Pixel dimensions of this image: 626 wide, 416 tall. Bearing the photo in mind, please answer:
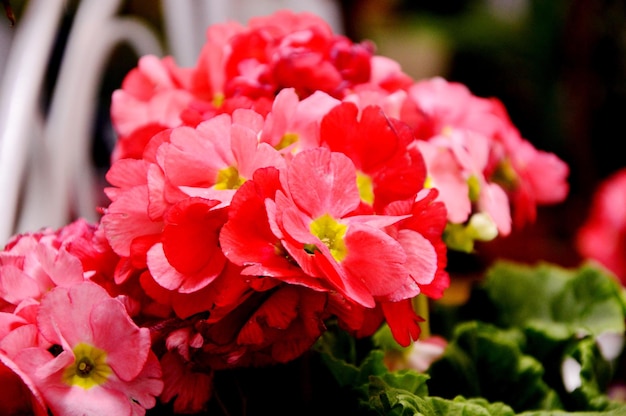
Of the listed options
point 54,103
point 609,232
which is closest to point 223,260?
point 54,103

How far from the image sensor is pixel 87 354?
327 millimetres

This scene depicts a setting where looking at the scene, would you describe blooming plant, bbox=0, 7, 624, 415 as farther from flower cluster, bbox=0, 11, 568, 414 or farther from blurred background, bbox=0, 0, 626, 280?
blurred background, bbox=0, 0, 626, 280

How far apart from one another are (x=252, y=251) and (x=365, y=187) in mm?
86

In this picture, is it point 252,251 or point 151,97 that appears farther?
point 151,97

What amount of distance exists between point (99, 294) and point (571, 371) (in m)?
0.38

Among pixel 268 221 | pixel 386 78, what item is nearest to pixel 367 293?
pixel 268 221

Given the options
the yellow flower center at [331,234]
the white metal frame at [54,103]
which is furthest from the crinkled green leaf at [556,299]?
the white metal frame at [54,103]

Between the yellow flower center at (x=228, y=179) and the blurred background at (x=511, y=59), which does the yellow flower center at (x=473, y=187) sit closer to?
the yellow flower center at (x=228, y=179)

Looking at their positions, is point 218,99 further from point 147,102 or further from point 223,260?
point 223,260

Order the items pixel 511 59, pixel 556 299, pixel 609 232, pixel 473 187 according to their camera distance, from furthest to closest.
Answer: pixel 511 59 → pixel 609 232 → pixel 556 299 → pixel 473 187

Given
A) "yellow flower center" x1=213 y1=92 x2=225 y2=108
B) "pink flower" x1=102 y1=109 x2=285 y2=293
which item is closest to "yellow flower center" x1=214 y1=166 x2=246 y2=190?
"pink flower" x1=102 y1=109 x2=285 y2=293

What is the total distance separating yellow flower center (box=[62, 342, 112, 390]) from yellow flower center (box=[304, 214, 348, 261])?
108mm

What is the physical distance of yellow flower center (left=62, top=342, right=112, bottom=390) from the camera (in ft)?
1.07

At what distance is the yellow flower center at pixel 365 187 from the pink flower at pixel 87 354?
129 millimetres
